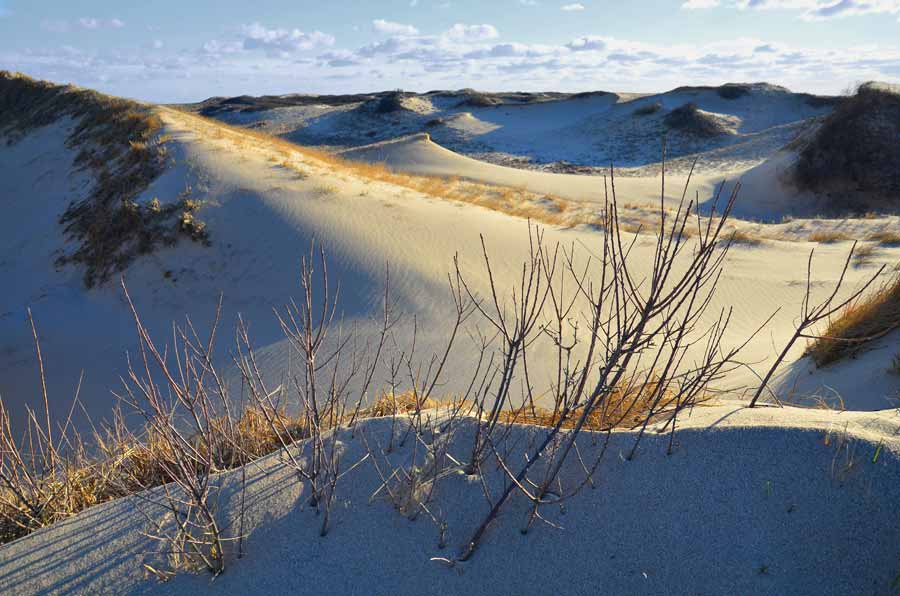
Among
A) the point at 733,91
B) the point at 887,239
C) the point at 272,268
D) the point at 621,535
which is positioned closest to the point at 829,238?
the point at 887,239

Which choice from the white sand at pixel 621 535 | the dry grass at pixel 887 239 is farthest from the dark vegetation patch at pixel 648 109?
the white sand at pixel 621 535

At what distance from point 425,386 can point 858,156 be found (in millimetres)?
19203

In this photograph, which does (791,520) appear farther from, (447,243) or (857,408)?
(447,243)

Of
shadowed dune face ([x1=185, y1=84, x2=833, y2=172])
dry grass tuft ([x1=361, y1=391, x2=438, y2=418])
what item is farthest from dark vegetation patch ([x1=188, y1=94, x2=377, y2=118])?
dry grass tuft ([x1=361, y1=391, x2=438, y2=418])

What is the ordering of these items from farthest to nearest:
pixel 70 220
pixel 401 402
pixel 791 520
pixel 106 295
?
pixel 70 220 → pixel 106 295 → pixel 401 402 → pixel 791 520

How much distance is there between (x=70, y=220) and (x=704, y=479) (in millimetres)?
11592

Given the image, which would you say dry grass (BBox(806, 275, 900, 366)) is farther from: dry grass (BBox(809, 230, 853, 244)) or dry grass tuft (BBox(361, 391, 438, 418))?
dry grass (BBox(809, 230, 853, 244))

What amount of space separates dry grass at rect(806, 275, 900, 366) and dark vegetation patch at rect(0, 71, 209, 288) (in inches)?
309

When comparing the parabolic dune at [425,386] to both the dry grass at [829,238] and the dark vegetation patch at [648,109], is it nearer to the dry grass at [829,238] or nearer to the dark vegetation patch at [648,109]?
the dry grass at [829,238]

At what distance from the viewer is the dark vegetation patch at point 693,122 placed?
32.1 metres

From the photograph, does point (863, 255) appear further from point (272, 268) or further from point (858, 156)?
point (858, 156)

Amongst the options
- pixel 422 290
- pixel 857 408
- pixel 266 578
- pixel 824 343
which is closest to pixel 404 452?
pixel 266 578

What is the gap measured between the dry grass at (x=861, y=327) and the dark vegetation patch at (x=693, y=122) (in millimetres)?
31221

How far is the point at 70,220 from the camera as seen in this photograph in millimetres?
10094
